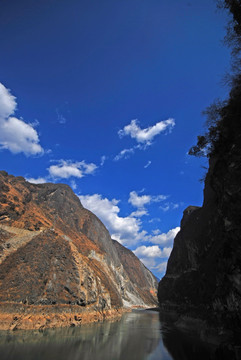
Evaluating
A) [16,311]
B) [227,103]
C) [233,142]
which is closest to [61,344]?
[16,311]

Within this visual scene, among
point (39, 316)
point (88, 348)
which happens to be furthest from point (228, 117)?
point (39, 316)

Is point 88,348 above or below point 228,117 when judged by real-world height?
below

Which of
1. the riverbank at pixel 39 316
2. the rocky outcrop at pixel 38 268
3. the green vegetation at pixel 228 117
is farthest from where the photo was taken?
the rocky outcrop at pixel 38 268

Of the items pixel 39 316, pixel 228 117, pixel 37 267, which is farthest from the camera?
pixel 37 267

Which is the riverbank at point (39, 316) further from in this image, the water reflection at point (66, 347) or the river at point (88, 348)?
the water reflection at point (66, 347)

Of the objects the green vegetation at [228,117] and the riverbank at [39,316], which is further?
the riverbank at [39,316]

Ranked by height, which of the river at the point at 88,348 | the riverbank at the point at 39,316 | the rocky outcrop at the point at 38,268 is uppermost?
the rocky outcrop at the point at 38,268

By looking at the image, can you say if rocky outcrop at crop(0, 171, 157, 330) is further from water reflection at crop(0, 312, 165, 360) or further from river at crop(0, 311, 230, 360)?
water reflection at crop(0, 312, 165, 360)

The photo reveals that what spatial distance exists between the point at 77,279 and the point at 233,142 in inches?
1987

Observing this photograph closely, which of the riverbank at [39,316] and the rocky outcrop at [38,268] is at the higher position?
the rocky outcrop at [38,268]

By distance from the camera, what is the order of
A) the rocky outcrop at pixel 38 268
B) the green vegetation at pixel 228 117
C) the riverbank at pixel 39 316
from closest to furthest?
the green vegetation at pixel 228 117
the riverbank at pixel 39 316
the rocky outcrop at pixel 38 268

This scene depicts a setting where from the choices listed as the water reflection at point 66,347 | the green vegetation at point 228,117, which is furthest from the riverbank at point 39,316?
the green vegetation at point 228,117

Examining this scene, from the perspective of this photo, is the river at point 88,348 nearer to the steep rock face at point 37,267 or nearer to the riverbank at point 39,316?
the riverbank at point 39,316

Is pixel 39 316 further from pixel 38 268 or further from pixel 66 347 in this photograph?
pixel 66 347
